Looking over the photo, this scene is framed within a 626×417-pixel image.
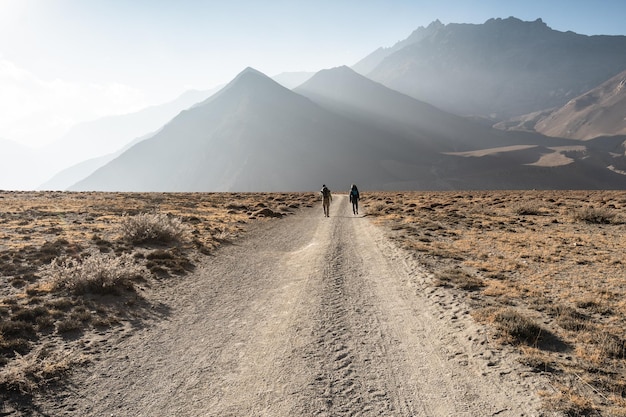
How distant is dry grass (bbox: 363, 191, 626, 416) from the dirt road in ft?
2.30

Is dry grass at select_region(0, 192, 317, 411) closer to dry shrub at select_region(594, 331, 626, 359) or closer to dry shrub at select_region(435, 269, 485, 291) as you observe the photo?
dry shrub at select_region(435, 269, 485, 291)

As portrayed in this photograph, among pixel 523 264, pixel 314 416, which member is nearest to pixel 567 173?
pixel 523 264

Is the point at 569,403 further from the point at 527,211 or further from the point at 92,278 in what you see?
the point at 527,211

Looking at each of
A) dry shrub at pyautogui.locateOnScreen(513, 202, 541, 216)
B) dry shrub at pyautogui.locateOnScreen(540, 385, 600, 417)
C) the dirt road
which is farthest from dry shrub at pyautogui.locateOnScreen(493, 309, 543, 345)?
dry shrub at pyautogui.locateOnScreen(513, 202, 541, 216)

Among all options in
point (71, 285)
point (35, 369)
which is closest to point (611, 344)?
point (35, 369)

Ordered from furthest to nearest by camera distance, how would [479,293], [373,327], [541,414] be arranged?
1. [479,293]
2. [373,327]
3. [541,414]

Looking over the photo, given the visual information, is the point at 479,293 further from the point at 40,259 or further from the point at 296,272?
the point at 40,259

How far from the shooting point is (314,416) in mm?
5000

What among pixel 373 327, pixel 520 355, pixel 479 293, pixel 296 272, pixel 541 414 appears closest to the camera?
pixel 541 414

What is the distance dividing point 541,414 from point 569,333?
3.50 metres

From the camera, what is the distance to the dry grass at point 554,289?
5.75 m

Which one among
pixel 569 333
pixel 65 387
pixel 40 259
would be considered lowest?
pixel 569 333

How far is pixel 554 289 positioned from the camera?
33.9 ft

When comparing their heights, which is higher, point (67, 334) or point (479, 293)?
point (67, 334)
